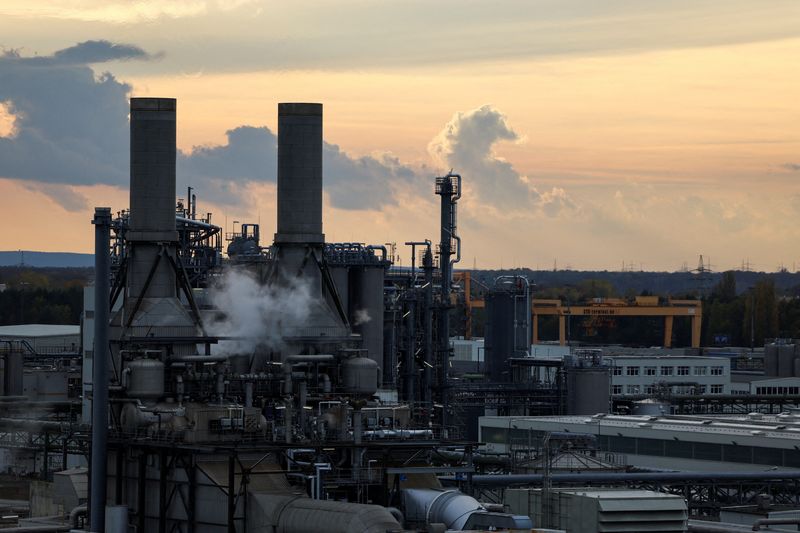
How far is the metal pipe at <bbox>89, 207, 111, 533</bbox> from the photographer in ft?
167

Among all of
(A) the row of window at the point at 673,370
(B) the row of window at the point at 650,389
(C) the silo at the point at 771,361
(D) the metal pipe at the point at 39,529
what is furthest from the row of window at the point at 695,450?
(C) the silo at the point at 771,361

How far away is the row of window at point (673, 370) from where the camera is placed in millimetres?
126438

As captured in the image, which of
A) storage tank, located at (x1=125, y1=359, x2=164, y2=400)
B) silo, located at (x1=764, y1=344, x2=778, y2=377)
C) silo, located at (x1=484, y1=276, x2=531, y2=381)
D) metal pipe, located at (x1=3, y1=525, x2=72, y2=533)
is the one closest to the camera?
metal pipe, located at (x1=3, y1=525, x2=72, y2=533)

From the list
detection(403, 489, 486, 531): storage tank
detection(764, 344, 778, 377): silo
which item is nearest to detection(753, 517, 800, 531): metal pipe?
detection(403, 489, 486, 531): storage tank

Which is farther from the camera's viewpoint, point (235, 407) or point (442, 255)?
point (442, 255)

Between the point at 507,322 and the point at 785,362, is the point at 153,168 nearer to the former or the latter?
the point at 507,322

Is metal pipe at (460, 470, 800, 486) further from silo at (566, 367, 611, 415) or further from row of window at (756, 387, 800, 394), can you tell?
row of window at (756, 387, 800, 394)

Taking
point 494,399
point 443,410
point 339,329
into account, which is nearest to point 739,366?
point 494,399

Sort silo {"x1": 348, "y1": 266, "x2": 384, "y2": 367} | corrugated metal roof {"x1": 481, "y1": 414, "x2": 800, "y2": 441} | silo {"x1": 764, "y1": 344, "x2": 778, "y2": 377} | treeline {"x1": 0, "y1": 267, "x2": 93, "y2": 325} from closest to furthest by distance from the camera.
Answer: corrugated metal roof {"x1": 481, "y1": 414, "x2": 800, "y2": 441}, silo {"x1": 348, "y1": 266, "x2": 384, "y2": 367}, silo {"x1": 764, "y1": 344, "x2": 778, "y2": 377}, treeline {"x1": 0, "y1": 267, "x2": 93, "y2": 325}

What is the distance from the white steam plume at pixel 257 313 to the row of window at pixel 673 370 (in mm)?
67903

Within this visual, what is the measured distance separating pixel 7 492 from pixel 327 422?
1333 inches

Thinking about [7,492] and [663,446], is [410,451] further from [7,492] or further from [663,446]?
[7,492]

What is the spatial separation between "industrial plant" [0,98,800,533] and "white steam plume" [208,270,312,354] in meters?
0.08

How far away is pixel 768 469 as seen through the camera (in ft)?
231
